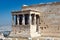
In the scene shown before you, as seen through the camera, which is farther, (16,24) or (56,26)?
(16,24)

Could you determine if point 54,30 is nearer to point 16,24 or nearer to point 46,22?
point 46,22

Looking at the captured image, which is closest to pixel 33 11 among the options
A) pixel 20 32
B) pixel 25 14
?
pixel 25 14

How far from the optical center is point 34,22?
104 ft

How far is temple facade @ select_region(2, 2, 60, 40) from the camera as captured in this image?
1195 inches

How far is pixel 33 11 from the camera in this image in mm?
31000

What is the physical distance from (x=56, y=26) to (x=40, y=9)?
369 centimetres

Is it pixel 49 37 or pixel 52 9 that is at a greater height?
pixel 52 9

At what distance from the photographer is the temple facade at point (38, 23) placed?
30344 mm

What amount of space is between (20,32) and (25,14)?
105 inches

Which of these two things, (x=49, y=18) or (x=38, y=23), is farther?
(x=38, y=23)

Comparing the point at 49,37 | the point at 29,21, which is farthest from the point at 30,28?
the point at 49,37

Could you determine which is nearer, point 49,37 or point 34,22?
point 49,37

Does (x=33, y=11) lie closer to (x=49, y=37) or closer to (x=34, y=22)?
(x=34, y=22)

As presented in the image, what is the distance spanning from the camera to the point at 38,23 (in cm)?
3228
